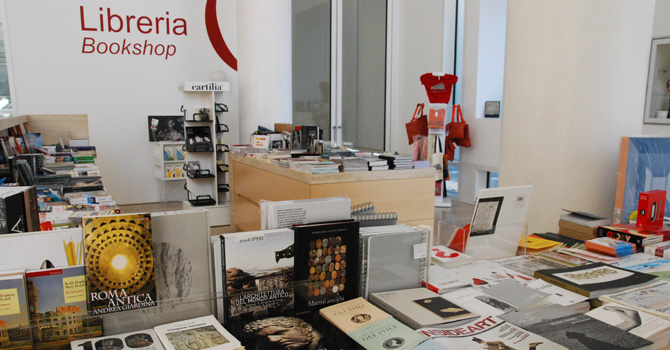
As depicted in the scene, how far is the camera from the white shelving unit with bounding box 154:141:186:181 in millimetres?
7535

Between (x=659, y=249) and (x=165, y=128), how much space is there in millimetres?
7076

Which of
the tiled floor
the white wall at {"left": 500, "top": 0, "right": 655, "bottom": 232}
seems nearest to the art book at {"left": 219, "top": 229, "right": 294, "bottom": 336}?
the white wall at {"left": 500, "top": 0, "right": 655, "bottom": 232}

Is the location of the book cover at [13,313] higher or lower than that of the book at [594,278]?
higher

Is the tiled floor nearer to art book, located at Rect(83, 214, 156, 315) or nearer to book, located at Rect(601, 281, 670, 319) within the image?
book, located at Rect(601, 281, 670, 319)

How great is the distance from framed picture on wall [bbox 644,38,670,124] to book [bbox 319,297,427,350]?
5473 millimetres

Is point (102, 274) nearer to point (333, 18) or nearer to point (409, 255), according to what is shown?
point (409, 255)

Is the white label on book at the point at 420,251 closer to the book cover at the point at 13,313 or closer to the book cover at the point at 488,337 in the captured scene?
the book cover at the point at 488,337

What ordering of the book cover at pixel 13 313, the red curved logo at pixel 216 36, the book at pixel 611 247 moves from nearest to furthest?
1. the book cover at pixel 13 313
2. the book at pixel 611 247
3. the red curved logo at pixel 216 36

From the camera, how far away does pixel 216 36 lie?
807cm

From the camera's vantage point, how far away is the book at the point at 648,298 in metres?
1.84

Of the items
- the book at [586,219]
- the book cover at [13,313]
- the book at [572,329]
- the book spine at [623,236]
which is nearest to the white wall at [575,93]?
the book at [586,219]

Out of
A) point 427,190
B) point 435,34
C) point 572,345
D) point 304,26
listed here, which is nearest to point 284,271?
point 572,345

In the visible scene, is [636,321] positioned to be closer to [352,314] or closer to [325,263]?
[352,314]

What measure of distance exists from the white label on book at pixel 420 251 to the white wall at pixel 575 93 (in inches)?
82.1
